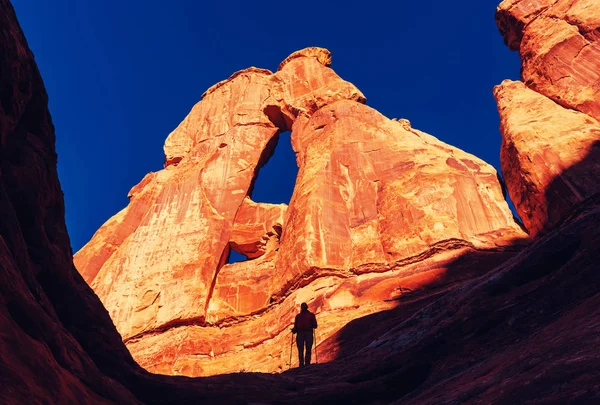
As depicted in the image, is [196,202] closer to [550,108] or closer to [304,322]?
[550,108]

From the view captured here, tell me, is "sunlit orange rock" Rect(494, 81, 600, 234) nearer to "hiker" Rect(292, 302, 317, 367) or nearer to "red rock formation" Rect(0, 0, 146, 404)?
"hiker" Rect(292, 302, 317, 367)

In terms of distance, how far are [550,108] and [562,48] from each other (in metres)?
5.37

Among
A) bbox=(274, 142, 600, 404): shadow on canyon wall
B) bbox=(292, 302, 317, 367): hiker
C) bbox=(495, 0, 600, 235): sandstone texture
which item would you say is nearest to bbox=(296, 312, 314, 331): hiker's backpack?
bbox=(292, 302, 317, 367): hiker

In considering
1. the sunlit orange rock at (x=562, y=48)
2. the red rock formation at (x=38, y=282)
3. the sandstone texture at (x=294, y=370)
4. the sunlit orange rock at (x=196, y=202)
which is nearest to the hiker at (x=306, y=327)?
the sandstone texture at (x=294, y=370)

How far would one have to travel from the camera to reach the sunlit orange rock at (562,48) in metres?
31.7

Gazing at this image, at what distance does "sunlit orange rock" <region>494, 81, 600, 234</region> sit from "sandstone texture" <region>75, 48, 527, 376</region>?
1.32 meters

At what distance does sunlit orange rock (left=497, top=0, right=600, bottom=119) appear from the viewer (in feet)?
104

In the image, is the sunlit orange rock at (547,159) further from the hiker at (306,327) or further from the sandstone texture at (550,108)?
the hiker at (306,327)

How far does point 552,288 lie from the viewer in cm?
1002

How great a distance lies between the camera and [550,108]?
102 ft

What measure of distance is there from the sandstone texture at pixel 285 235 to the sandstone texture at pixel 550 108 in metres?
2.09

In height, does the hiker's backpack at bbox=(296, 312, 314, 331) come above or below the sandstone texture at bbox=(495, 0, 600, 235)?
below

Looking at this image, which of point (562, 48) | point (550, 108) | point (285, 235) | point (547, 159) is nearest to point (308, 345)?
point (547, 159)

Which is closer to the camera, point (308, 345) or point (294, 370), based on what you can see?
point (294, 370)
